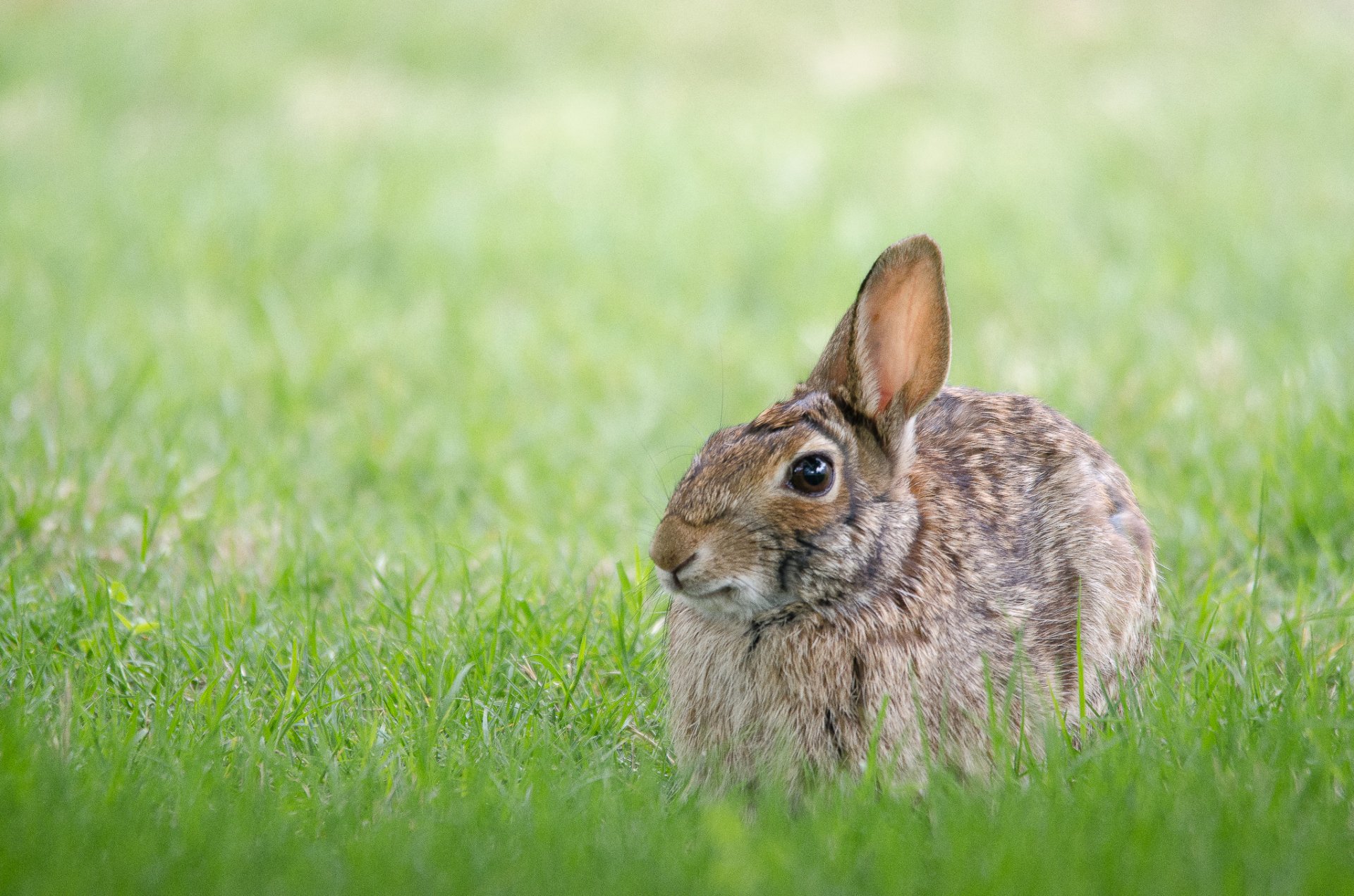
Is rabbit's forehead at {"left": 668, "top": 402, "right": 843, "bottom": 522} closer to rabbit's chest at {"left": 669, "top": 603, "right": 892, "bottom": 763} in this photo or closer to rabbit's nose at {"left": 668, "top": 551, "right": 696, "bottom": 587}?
rabbit's nose at {"left": 668, "top": 551, "right": 696, "bottom": 587}

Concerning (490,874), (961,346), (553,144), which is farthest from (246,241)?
(490,874)

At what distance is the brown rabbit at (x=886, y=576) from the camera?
9.64ft

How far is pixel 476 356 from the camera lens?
682 cm

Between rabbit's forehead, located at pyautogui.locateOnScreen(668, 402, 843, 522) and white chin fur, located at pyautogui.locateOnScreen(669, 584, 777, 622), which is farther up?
rabbit's forehead, located at pyautogui.locateOnScreen(668, 402, 843, 522)

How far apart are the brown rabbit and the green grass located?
0.16 m

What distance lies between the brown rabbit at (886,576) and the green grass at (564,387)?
0.54 feet

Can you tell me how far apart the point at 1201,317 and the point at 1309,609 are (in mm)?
3341

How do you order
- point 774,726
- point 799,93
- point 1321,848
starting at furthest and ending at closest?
point 799,93 < point 774,726 < point 1321,848

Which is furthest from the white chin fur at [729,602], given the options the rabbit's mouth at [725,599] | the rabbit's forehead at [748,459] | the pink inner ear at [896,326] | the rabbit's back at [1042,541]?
the pink inner ear at [896,326]

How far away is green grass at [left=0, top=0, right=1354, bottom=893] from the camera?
2.71 metres

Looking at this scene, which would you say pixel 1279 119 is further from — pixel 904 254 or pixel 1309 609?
pixel 904 254

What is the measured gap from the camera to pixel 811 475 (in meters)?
2.97

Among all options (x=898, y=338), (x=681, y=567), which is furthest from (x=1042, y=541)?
(x=681, y=567)

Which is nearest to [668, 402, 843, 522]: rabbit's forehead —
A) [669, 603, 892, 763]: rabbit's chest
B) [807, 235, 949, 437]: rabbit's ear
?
[807, 235, 949, 437]: rabbit's ear
